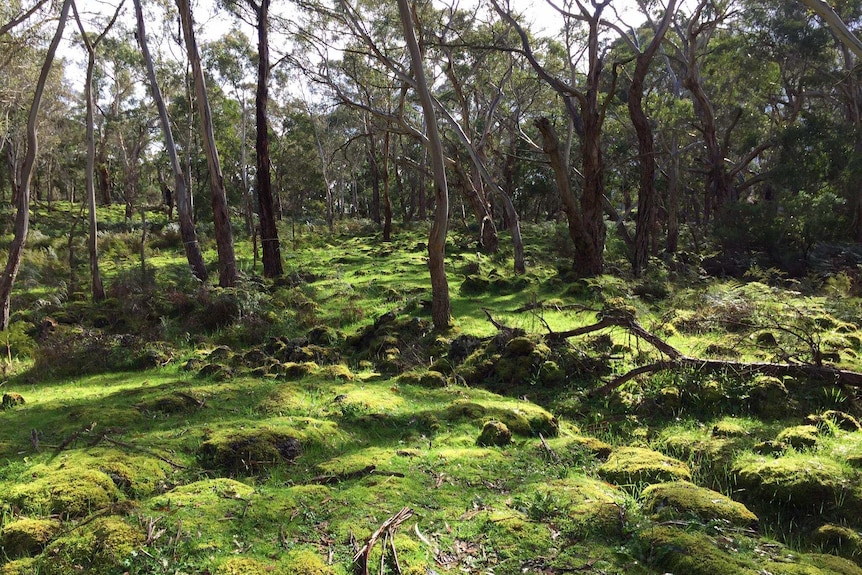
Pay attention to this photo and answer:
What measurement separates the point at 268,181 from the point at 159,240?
9600 mm

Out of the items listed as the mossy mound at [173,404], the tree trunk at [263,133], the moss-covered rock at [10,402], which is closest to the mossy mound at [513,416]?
the mossy mound at [173,404]

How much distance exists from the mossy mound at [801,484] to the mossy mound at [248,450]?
343 cm

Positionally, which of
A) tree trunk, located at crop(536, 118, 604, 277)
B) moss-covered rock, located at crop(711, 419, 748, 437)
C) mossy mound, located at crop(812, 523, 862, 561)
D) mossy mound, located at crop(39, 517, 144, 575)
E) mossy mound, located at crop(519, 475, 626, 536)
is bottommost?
mossy mound, located at crop(812, 523, 862, 561)

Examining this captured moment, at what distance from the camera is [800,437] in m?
4.62

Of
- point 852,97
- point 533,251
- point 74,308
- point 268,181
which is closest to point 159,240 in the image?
point 268,181

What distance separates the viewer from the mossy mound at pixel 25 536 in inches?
120

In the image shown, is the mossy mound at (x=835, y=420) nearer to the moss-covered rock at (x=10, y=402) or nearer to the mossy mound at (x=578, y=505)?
the mossy mound at (x=578, y=505)

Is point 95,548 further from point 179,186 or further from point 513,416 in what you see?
point 179,186

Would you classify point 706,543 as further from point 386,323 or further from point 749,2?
point 749,2

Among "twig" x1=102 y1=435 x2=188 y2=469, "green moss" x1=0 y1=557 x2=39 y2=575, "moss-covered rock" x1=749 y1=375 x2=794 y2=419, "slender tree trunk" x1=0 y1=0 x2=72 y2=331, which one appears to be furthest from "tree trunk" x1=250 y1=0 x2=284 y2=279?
"green moss" x1=0 y1=557 x2=39 y2=575

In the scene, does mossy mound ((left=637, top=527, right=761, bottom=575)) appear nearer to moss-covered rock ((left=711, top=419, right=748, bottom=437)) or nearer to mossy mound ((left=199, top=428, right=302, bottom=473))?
moss-covered rock ((left=711, top=419, right=748, bottom=437))

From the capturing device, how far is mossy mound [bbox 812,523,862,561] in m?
3.32

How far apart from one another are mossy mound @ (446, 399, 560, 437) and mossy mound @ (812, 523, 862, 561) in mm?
2208

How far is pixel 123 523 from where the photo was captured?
3156 millimetres
